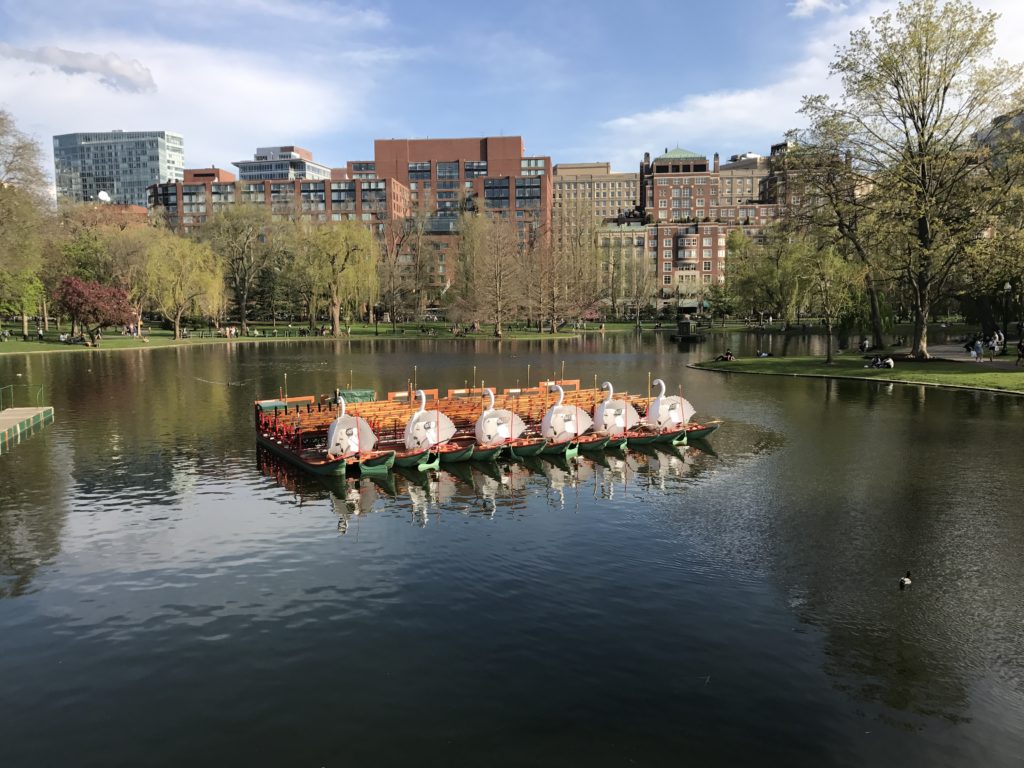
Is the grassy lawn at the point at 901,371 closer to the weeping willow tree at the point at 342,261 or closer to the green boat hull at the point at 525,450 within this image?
the green boat hull at the point at 525,450

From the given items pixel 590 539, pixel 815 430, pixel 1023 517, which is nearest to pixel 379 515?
pixel 590 539

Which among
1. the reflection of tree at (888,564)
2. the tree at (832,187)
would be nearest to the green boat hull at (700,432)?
the reflection of tree at (888,564)

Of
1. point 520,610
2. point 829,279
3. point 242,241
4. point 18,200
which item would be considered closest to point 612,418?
point 520,610

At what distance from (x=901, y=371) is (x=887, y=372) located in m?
0.91

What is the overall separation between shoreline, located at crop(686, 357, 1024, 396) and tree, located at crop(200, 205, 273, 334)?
76.0 m

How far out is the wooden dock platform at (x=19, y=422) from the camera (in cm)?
2962

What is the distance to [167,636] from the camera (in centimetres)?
1309

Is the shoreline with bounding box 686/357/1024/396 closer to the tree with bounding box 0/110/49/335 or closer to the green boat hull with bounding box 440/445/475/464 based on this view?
the green boat hull with bounding box 440/445/475/464

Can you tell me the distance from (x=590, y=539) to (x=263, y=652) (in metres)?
8.47

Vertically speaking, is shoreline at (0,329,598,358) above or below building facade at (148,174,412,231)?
below

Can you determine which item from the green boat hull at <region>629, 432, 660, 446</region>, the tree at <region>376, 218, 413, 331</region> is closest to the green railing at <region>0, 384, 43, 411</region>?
the green boat hull at <region>629, 432, 660, 446</region>

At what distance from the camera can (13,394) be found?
1690 inches

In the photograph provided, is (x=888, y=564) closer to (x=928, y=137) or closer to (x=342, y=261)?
(x=928, y=137)

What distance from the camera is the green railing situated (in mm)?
38719
